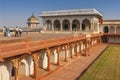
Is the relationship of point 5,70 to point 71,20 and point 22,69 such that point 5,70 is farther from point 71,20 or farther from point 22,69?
point 71,20

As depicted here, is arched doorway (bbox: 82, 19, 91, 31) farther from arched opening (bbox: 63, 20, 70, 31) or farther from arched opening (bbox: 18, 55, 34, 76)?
arched opening (bbox: 18, 55, 34, 76)

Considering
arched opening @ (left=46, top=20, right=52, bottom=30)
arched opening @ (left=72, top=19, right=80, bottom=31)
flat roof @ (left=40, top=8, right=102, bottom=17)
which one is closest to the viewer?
flat roof @ (left=40, top=8, right=102, bottom=17)

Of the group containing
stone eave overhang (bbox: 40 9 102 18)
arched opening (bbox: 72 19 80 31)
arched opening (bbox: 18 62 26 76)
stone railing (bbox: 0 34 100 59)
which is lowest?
arched opening (bbox: 18 62 26 76)

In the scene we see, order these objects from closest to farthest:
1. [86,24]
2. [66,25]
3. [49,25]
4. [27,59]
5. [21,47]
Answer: [21,47] < [27,59] < [86,24] < [66,25] < [49,25]

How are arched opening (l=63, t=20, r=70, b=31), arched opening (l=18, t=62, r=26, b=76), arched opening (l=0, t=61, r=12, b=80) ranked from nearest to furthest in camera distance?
1. arched opening (l=0, t=61, r=12, b=80)
2. arched opening (l=18, t=62, r=26, b=76)
3. arched opening (l=63, t=20, r=70, b=31)

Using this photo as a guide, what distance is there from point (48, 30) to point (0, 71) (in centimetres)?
3997

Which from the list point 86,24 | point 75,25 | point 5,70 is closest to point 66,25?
point 75,25

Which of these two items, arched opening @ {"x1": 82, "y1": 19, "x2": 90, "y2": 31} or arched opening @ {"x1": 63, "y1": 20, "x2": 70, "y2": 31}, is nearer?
arched opening @ {"x1": 82, "y1": 19, "x2": 90, "y2": 31}

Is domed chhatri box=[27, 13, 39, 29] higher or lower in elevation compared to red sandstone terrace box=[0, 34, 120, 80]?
higher

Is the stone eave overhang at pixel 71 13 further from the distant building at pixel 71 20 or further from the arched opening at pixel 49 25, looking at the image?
the arched opening at pixel 49 25

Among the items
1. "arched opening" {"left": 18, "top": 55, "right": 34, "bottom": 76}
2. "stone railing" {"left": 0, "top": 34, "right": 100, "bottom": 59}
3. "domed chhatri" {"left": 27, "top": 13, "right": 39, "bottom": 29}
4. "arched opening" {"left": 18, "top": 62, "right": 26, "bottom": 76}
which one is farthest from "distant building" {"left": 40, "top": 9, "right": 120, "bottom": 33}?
"arched opening" {"left": 18, "top": 62, "right": 26, "bottom": 76}

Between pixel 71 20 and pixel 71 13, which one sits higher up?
pixel 71 13

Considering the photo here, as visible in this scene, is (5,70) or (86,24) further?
(86,24)

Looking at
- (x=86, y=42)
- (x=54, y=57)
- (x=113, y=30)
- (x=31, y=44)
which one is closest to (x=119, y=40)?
(x=113, y=30)
